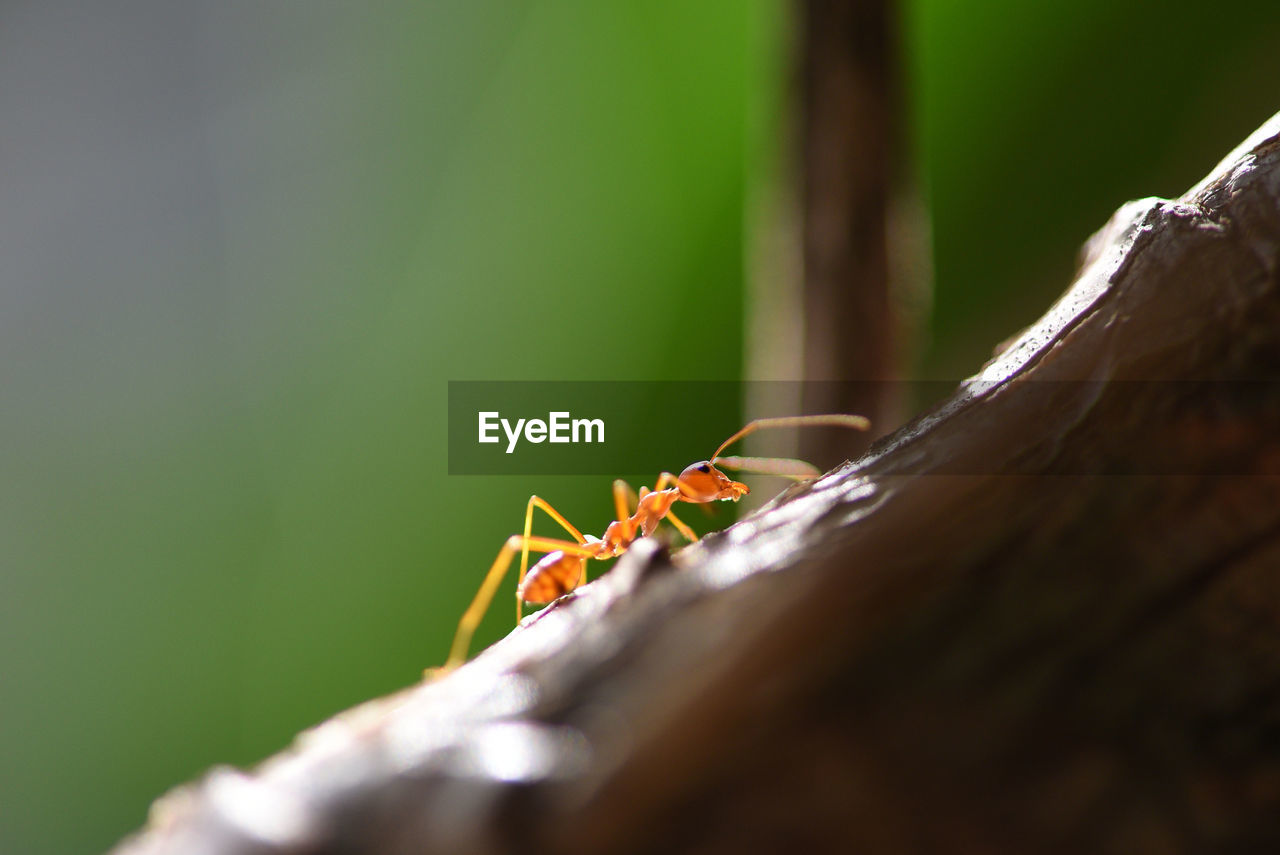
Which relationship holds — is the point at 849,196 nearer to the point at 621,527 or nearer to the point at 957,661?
the point at 621,527

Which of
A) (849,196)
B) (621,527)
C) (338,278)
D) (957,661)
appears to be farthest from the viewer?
(338,278)

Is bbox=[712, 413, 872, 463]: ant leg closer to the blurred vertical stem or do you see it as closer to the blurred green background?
the blurred vertical stem

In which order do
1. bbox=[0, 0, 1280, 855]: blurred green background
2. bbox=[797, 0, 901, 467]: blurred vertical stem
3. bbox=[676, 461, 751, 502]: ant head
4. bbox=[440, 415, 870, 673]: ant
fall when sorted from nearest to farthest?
bbox=[797, 0, 901, 467]: blurred vertical stem → bbox=[440, 415, 870, 673]: ant → bbox=[676, 461, 751, 502]: ant head → bbox=[0, 0, 1280, 855]: blurred green background

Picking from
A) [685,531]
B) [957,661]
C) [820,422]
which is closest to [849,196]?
[820,422]

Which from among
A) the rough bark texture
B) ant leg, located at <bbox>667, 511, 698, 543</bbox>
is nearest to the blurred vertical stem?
ant leg, located at <bbox>667, 511, 698, 543</bbox>

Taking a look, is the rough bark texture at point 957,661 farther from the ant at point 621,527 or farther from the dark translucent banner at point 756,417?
the ant at point 621,527
